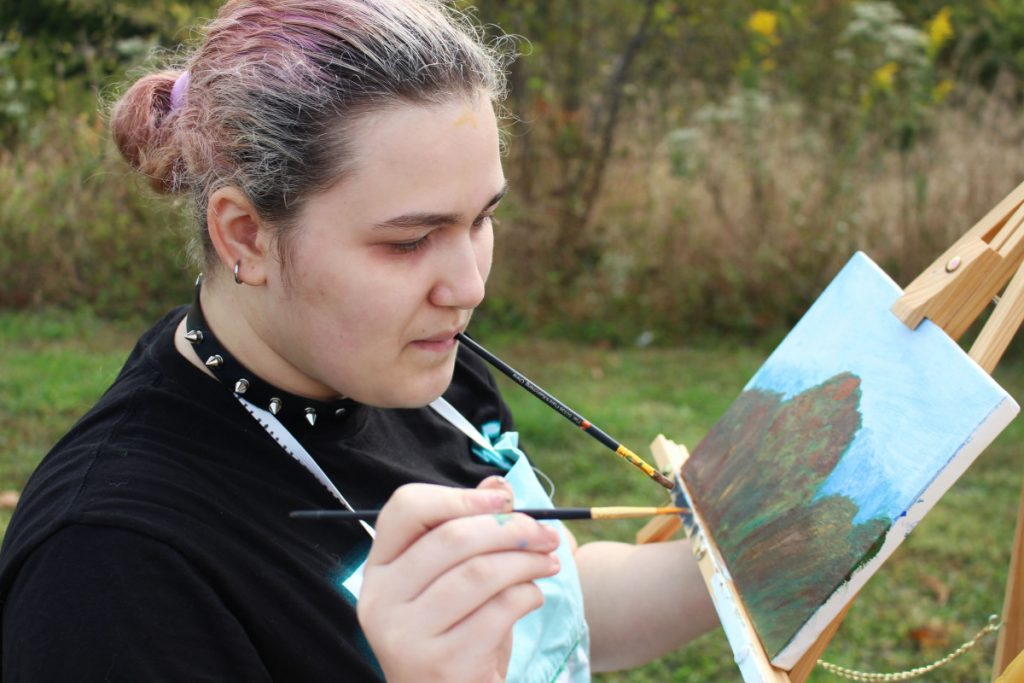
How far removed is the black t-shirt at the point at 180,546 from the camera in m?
1.03

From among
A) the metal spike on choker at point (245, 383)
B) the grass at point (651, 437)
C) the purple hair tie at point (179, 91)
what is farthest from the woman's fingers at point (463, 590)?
the grass at point (651, 437)

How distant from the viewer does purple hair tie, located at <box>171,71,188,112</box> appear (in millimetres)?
1343

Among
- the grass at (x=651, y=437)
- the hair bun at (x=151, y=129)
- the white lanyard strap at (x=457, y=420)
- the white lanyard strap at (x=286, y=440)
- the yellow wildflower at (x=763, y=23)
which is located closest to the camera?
the white lanyard strap at (x=286, y=440)

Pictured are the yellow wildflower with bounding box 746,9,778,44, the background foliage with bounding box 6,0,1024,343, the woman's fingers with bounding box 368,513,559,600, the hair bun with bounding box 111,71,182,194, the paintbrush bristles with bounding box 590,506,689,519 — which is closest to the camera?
the woman's fingers with bounding box 368,513,559,600

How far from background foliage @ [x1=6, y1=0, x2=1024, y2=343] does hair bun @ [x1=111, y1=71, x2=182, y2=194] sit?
11.3ft

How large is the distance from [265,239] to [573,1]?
15.2 ft

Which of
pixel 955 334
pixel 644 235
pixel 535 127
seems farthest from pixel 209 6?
pixel 955 334

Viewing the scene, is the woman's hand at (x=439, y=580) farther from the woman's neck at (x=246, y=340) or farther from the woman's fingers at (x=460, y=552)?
the woman's neck at (x=246, y=340)

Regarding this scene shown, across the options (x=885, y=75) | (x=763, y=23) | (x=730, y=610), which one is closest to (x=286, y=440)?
(x=730, y=610)

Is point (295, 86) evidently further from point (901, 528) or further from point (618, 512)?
point (901, 528)

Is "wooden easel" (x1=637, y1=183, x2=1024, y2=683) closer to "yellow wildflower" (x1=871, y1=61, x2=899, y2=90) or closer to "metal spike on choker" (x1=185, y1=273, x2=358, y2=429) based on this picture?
"metal spike on choker" (x1=185, y1=273, x2=358, y2=429)

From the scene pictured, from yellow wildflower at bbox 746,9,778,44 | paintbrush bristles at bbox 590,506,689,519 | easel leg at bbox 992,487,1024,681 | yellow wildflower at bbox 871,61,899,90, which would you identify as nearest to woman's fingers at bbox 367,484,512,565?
paintbrush bristles at bbox 590,506,689,519

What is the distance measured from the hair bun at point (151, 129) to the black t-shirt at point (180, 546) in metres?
0.21

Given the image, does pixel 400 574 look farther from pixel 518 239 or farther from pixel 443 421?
pixel 518 239
